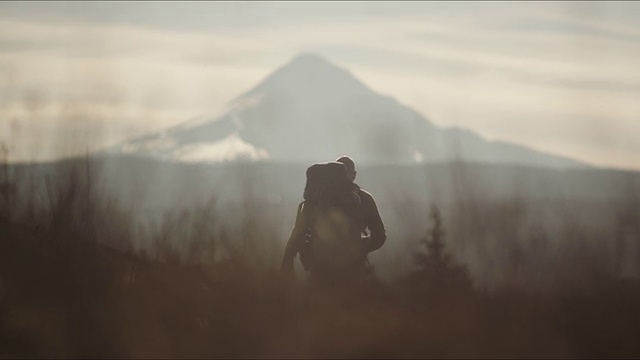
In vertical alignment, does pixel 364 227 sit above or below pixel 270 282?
above

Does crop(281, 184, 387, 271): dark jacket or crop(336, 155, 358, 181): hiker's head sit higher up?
crop(336, 155, 358, 181): hiker's head

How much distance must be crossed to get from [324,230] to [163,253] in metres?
1.67

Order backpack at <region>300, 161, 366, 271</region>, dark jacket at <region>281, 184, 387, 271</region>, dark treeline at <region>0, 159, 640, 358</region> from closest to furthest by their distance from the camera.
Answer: dark treeline at <region>0, 159, 640, 358</region> < backpack at <region>300, 161, 366, 271</region> < dark jacket at <region>281, 184, 387, 271</region>

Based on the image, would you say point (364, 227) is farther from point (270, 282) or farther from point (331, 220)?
point (270, 282)

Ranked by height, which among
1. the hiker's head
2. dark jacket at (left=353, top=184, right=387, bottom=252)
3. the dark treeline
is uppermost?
the hiker's head

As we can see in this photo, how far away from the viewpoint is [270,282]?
408 inches

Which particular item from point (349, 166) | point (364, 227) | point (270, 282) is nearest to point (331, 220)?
point (364, 227)

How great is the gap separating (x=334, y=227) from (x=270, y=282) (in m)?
0.69

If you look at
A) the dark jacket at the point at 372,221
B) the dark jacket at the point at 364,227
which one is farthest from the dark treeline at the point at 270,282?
the dark jacket at the point at 372,221

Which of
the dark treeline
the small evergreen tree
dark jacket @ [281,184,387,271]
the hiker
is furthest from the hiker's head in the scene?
the small evergreen tree

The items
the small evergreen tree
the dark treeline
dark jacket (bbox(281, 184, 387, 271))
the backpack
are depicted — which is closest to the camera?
the dark treeline

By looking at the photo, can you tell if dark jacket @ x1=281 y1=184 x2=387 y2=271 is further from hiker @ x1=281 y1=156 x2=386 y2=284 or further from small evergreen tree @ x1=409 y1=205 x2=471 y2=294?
small evergreen tree @ x1=409 y1=205 x2=471 y2=294

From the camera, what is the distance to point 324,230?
10.6 m

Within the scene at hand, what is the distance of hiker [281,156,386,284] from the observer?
34.2 feet
